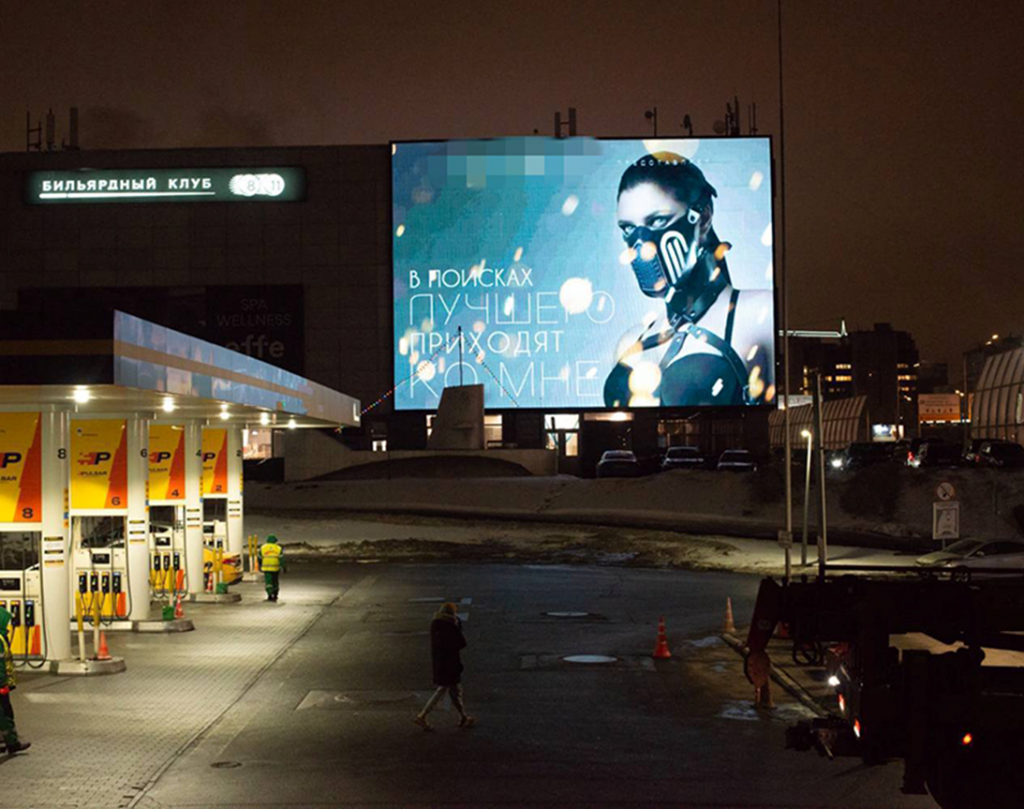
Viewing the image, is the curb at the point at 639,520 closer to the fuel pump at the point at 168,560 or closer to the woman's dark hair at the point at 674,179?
the woman's dark hair at the point at 674,179

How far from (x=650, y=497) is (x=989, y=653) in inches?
1759

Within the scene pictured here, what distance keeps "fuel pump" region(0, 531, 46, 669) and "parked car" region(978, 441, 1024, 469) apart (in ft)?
152

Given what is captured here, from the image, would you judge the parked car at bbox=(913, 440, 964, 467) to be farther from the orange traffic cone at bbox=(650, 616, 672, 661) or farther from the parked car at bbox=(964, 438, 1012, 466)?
the orange traffic cone at bbox=(650, 616, 672, 661)

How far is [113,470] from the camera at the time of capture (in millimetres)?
23031

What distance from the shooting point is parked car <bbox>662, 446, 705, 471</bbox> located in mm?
74194

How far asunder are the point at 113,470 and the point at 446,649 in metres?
9.90

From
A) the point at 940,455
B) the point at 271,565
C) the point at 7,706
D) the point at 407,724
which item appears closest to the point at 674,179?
the point at 940,455

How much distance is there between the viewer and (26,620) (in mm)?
19500

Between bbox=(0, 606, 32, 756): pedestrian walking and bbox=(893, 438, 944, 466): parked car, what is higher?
bbox=(893, 438, 944, 466): parked car

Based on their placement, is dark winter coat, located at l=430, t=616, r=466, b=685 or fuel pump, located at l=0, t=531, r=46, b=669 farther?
fuel pump, located at l=0, t=531, r=46, b=669

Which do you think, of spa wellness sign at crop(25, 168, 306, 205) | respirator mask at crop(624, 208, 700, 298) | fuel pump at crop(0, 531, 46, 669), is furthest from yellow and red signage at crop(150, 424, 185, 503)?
spa wellness sign at crop(25, 168, 306, 205)

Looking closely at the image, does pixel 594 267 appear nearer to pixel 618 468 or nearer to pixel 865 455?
pixel 618 468

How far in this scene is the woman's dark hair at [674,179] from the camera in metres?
75.1

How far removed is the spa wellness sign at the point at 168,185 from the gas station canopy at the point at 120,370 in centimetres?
6152
